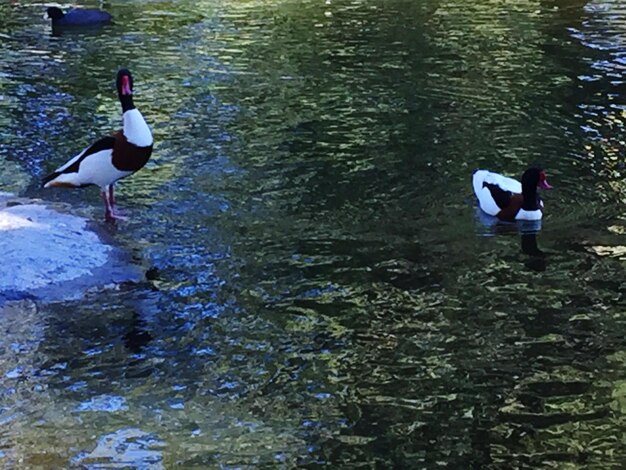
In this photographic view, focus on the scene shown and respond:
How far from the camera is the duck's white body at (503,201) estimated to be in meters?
10.7

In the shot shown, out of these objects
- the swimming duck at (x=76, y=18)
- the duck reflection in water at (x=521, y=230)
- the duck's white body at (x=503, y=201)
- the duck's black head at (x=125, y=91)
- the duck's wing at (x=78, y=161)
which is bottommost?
the swimming duck at (x=76, y=18)

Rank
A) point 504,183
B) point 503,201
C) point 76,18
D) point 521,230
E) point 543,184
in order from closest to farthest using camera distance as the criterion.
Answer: point 521,230, point 503,201, point 504,183, point 543,184, point 76,18

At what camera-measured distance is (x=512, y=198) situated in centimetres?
1068

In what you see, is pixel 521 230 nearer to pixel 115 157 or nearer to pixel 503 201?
pixel 503 201

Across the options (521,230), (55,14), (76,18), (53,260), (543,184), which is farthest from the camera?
(55,14)

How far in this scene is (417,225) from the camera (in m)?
10.5

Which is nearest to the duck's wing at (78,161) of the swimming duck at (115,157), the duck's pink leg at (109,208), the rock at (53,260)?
the swimming duck at (115,157)

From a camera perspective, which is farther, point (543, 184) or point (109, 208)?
point (543, 184)

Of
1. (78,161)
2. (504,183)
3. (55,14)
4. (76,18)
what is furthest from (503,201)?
(55,14)

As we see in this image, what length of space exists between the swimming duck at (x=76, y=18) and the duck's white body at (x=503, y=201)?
50.8 ft

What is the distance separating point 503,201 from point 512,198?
0.11 meters

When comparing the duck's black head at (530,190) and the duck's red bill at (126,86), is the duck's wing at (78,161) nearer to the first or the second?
the duck's red bill at (126,86)

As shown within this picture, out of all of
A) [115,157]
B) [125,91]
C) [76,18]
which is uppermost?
[125,91]

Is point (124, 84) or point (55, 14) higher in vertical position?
point (124, 84)
